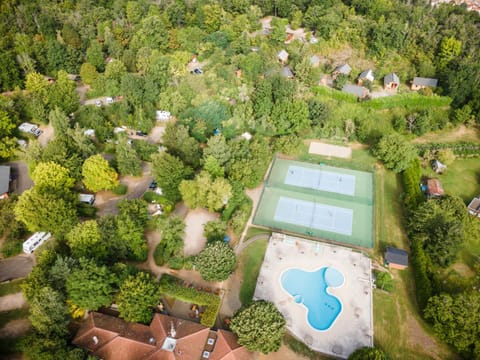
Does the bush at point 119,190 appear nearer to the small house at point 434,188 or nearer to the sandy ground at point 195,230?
the sandy ground at point 195,230

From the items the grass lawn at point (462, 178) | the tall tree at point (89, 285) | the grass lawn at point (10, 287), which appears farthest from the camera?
the grass lawn at point (462, 178)

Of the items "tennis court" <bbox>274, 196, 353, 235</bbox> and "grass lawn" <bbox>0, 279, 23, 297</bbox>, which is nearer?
"grass lawn" <bbox>0, 279, 23, 297</bbox>

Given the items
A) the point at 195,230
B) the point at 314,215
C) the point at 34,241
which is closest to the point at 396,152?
the point at 314,215

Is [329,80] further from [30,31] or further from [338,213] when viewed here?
[30,31]

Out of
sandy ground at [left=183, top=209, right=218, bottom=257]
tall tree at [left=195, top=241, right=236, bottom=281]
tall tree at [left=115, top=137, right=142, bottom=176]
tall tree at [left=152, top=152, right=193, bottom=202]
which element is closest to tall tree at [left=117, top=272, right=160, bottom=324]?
tall tree at [left=195, top=241, right=236, bottom=281]

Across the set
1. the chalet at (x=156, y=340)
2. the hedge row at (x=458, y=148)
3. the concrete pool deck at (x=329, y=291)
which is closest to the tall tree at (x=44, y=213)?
the chalet at (x=156, y=340)

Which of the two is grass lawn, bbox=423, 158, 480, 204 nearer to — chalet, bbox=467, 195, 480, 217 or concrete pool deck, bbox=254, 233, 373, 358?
chalet, bbox=467, 195, 480, 217
